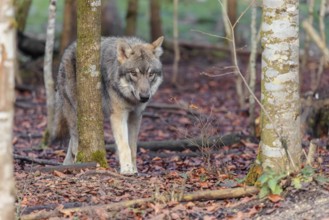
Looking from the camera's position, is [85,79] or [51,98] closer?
[85,79]

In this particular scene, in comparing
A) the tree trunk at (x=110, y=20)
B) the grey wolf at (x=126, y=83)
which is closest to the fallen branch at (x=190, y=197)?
the grey wolf at (x=126, y=83)

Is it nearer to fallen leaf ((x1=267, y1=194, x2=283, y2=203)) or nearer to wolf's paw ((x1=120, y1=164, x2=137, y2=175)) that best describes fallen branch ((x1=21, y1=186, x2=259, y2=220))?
fallen leaf ((x1=267, y1=194, x2=283, y2=203))

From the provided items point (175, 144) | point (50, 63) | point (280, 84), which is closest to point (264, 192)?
point (280, 84)

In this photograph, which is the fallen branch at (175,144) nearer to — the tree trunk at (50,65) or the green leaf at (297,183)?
the tree trunk at (50,65)

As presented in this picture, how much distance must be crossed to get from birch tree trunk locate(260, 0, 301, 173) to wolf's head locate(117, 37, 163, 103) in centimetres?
299

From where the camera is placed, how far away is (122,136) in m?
10.8

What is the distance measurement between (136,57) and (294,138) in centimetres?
369

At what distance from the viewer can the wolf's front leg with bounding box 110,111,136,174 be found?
34.7 ft

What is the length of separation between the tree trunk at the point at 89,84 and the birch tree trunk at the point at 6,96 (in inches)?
170

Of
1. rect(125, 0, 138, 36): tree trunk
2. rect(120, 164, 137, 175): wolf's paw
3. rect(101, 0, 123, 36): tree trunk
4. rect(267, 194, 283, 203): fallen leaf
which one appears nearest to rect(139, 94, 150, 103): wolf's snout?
rect(120, 164, 137, 175): wolf's paw

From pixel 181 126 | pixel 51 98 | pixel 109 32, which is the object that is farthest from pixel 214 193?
pixel 109 32

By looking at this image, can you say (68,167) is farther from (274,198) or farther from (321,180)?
(321,180)

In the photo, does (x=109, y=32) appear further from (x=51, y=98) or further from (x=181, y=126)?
(x=51, y=98)

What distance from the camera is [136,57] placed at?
1087 centimetres
